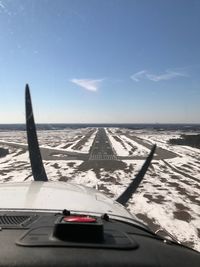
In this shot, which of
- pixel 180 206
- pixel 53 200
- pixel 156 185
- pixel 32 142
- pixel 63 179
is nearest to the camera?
pixel 53 200

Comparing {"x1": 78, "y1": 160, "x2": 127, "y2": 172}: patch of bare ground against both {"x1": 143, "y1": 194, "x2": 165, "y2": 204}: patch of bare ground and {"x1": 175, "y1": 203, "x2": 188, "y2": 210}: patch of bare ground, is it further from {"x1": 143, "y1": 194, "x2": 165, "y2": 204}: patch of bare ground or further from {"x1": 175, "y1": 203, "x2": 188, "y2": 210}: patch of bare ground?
{"x1": 175, "y1": 203, "x2": 188, "y2": 210}: patch of bare ground

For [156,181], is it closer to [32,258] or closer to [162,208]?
[162,208]

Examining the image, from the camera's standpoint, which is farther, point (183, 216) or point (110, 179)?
point (110, 179)

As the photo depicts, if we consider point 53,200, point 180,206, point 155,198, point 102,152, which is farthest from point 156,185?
point 102,152

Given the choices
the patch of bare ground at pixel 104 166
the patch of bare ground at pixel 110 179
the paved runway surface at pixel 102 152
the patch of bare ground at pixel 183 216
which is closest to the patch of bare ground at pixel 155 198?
the patch of bare ground at pixel 183 216

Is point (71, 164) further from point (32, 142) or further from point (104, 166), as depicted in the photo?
point (32, 142)

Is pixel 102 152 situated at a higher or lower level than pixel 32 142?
lower

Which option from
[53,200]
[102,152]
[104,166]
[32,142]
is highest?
[32,142]

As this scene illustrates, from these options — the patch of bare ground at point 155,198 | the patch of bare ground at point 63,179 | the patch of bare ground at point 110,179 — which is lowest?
the patch of bare ground at point 110,179

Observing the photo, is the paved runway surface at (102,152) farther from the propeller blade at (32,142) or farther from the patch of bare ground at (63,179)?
the propeller blade at (32,142)

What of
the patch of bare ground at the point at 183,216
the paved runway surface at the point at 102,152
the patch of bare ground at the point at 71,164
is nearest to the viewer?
the patch of bare ground at the point at 183,216

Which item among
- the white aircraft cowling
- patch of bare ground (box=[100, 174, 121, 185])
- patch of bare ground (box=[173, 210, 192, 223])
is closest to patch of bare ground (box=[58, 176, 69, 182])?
patch of bare ground (box=[100, 174, 121, 185])
